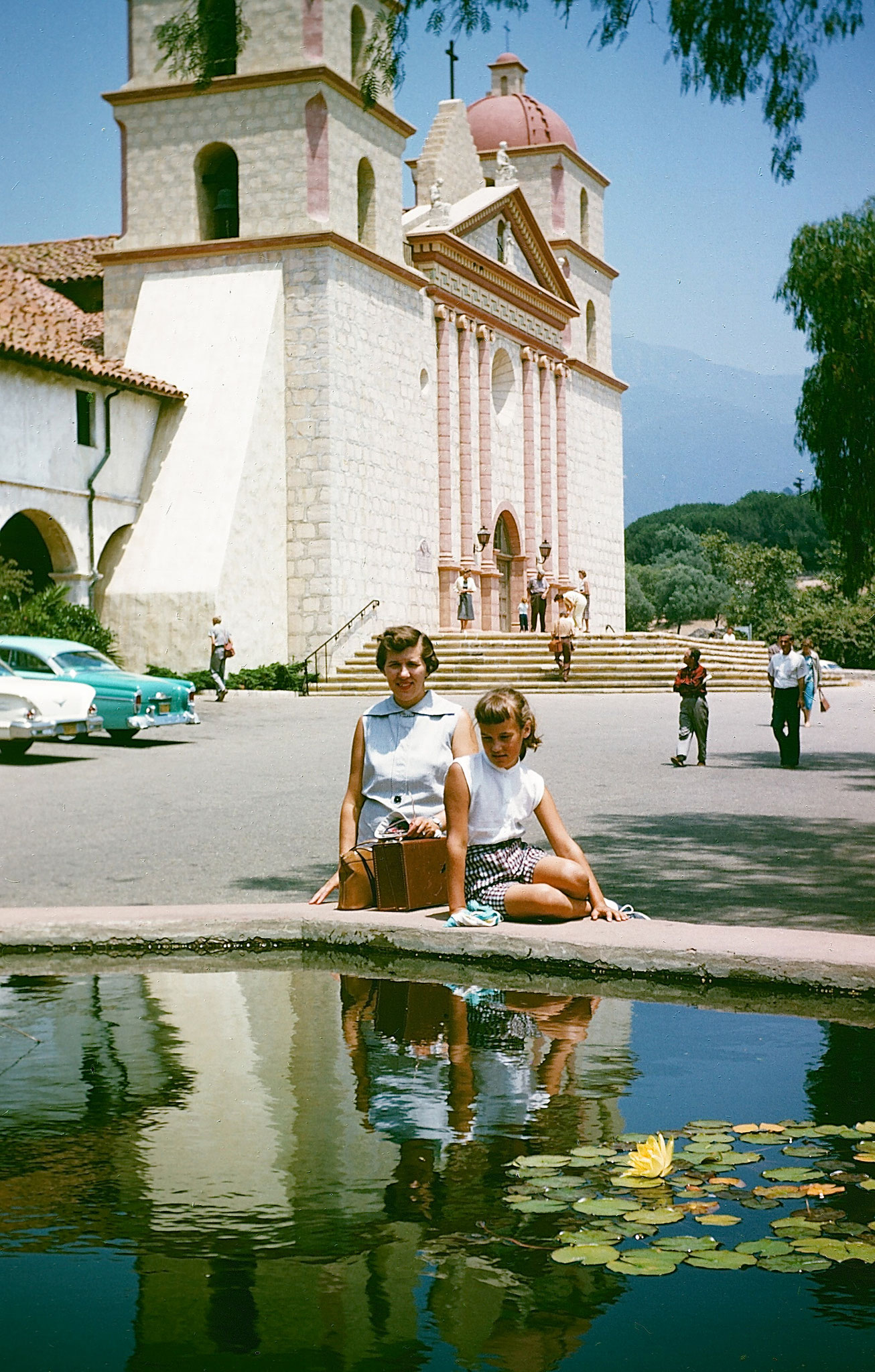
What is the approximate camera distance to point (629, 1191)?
415 cm

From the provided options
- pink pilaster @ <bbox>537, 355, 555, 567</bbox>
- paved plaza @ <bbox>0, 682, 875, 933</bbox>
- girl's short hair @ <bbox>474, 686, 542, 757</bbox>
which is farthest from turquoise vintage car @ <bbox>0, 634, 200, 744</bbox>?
pink pilaster @ <bbox>537, 355, 555, 567</bbox>

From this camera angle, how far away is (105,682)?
23.9 m

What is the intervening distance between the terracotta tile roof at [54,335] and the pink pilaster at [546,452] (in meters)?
15.0

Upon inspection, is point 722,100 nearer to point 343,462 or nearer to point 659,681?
point 659,681

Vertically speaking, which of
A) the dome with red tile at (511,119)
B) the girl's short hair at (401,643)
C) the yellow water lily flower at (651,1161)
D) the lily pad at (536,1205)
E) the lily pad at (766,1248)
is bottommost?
the lily pad at (766,1248)

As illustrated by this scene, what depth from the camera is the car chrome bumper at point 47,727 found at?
70.9 feet

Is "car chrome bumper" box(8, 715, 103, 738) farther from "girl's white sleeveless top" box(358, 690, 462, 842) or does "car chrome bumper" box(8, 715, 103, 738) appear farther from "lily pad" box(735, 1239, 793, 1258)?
"lily pad" box(735, 1239, 793, 1258)

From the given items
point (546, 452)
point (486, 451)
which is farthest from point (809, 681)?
point (546, 452)

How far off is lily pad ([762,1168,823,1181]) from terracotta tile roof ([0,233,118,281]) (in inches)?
1529

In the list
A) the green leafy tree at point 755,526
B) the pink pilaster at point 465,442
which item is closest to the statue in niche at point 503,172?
the pink pilaster at point 465,442

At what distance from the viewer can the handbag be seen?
25.7 feet

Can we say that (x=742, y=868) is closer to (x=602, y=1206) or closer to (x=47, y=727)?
(x=602, y=1206)

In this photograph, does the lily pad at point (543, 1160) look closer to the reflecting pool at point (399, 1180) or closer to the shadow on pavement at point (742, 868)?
the reflecting pool at point (399, 1180)

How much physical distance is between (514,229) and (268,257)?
13.2 m
